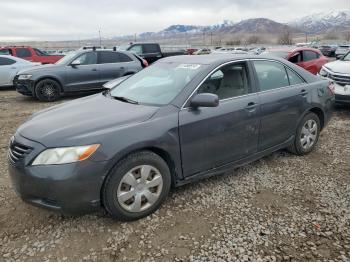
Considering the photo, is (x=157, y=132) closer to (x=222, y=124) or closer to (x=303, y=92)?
(x=222, y=124)

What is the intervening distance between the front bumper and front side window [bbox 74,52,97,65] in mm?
7887

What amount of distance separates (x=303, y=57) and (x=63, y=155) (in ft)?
34.1

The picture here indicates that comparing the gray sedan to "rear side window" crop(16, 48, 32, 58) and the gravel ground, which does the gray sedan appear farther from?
"rear side window" crop(16, 48, 32, 58)

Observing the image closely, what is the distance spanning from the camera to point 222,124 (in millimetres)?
3684

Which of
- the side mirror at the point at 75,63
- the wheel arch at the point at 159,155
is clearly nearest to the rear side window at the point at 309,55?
the side mirror at the point at 75,63

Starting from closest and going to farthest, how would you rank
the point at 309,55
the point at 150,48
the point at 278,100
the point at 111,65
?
the point at 278,100
the point at 111,65
the point at 309,55
the point at 150,48

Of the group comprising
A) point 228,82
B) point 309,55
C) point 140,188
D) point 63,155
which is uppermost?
point 228,82

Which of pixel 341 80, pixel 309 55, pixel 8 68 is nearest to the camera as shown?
pixel 341 80

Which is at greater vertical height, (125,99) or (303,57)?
(125,99)

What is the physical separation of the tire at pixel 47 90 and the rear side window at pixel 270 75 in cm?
732

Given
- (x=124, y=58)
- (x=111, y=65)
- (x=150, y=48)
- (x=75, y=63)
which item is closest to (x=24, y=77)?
(x=75, y=63)

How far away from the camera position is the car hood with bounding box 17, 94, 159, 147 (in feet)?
9.73

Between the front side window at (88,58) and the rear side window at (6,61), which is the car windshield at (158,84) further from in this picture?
the rear side window at (6,61)

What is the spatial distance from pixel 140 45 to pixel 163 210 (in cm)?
1498
